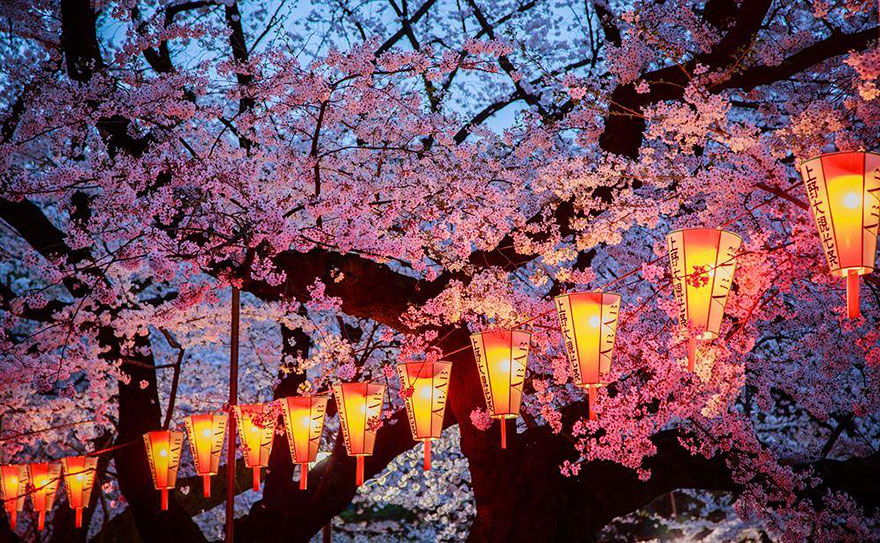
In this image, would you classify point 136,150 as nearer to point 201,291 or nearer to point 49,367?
point 201,291

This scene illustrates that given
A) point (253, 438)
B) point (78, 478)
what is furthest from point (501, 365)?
point (78, 478)

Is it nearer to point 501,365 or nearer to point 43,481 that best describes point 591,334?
point 501,365

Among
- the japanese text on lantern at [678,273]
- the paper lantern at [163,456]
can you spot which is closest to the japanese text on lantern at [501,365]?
the japanese text on lantern at [678,273]

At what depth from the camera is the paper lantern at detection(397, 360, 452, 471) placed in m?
6.30

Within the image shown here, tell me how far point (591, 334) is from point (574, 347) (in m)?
0.14

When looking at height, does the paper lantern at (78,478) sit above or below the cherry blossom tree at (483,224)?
below

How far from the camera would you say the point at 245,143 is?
8766mm

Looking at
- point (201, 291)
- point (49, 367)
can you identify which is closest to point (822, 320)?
point (201, 291)

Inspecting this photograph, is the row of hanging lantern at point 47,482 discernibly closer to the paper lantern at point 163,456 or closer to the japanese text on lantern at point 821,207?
the paper lantern at point 163,456

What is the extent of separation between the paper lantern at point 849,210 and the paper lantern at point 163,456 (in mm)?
7076

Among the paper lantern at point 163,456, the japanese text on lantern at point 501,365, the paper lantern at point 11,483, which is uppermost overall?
the japanese text on lantern at point 501,365

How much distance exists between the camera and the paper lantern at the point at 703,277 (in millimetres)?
4605

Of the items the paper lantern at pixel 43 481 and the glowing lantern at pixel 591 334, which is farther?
the paper lantern at pixel 43 481

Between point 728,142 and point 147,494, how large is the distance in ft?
24.9
